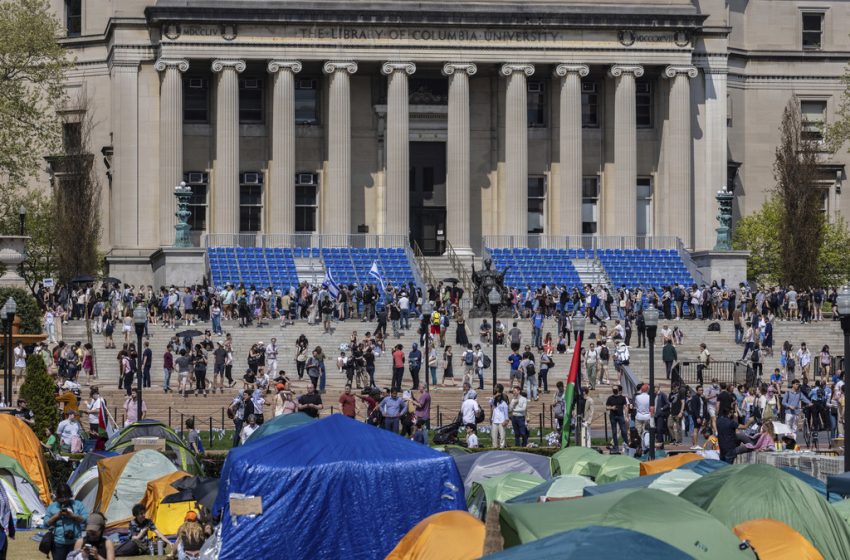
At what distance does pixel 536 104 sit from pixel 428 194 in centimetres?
601

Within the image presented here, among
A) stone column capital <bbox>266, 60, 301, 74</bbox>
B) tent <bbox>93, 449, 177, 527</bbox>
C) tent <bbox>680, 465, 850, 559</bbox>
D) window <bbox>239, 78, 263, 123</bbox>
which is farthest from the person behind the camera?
window <bbox>239, 78, 263, 123</bbox>

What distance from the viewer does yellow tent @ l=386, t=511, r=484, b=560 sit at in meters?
23.6

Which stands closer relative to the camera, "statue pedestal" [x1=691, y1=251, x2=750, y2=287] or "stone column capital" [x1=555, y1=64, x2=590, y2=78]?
"statue pedestal" [x1=691, y1=251, x2=750, y2=287]

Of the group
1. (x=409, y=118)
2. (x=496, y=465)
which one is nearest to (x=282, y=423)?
(x=496, y=465)

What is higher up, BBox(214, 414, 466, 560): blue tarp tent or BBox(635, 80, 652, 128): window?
BBox(635, 80, 652, 128): window

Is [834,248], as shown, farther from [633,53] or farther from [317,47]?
[317,47]

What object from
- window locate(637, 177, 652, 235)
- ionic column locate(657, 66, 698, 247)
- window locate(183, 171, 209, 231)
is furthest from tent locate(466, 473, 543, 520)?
window locate(637, 177, 652, 235)

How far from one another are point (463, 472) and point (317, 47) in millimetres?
46616

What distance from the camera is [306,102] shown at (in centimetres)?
8144

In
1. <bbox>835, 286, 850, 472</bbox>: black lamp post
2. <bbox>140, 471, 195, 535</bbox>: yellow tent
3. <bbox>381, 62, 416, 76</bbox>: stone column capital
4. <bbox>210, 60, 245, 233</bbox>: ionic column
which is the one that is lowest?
<bbox>140, 471, 195, 535</bbox>: yellow tent

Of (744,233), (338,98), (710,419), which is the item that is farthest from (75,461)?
(744,233)

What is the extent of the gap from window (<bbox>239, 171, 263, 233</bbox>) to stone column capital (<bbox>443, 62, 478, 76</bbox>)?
8914 millimetres

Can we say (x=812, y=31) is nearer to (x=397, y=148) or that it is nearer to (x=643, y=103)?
(x=643, y=103)

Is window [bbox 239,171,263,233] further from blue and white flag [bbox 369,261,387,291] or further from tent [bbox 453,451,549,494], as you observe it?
tent [bbox 453,451,549,494]
